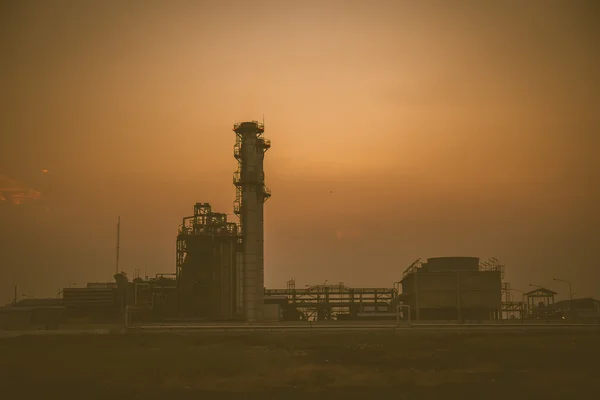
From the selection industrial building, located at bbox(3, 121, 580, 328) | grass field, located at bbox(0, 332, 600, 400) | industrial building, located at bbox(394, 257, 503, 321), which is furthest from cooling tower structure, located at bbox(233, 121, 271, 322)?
grass field, located at bbox(0, 332, 600, 400)

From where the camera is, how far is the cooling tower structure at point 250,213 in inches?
3433

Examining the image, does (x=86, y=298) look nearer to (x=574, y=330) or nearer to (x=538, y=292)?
(x=574, y=330)

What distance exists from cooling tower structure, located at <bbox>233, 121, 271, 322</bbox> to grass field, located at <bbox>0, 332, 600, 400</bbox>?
1225 inches

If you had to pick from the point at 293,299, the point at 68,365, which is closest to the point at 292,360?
the point at 68,365

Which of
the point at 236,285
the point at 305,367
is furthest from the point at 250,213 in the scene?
the point at 305,367

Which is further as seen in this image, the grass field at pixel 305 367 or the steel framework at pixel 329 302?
the steel framework at pixel 329 302

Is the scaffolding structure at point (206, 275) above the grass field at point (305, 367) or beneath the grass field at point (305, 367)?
above

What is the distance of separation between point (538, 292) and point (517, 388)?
8035 centimetres

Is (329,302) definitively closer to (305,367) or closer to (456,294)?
(456,294)

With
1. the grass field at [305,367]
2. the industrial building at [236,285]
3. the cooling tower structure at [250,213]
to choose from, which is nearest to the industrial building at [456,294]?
the industrial building at [236,285]

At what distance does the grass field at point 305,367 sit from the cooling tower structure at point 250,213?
31.1 m

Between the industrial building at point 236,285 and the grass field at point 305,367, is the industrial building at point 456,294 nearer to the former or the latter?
the industrial building at point 236,285

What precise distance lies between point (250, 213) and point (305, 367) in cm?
5110

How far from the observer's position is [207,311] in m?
86.2
